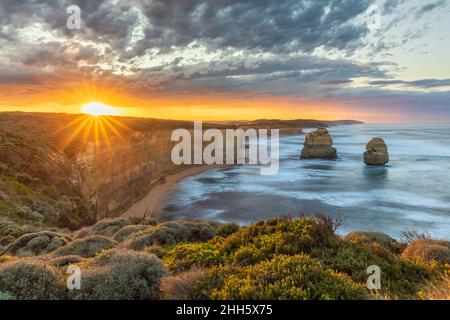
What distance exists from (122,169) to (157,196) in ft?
23.1

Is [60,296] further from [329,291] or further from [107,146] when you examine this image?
[107,146]

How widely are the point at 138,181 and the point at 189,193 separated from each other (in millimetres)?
9331

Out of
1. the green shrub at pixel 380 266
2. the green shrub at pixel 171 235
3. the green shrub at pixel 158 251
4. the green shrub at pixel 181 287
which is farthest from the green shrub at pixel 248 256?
the green shrub at pixel 171 235

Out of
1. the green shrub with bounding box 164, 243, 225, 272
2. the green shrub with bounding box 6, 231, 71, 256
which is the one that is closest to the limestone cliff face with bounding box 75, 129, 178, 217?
the green shrub with bounding box 6, 231, 71, 256

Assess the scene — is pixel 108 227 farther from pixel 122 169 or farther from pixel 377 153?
pixel 377 153

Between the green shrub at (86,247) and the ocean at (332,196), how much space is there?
2753 cm

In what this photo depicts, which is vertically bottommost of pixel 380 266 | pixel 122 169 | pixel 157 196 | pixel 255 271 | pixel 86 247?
pixel 157 196

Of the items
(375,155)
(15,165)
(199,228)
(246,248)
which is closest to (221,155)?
(375,155)

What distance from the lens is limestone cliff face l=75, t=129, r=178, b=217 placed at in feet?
136

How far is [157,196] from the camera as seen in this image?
180 feet

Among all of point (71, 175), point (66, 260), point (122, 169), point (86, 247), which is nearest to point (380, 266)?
point (66, 260)

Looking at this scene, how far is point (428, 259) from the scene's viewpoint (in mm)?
10750

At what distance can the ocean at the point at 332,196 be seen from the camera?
1673 inches

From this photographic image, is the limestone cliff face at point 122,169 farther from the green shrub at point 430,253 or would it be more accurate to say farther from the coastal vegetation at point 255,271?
the green shrub at point 430,253
